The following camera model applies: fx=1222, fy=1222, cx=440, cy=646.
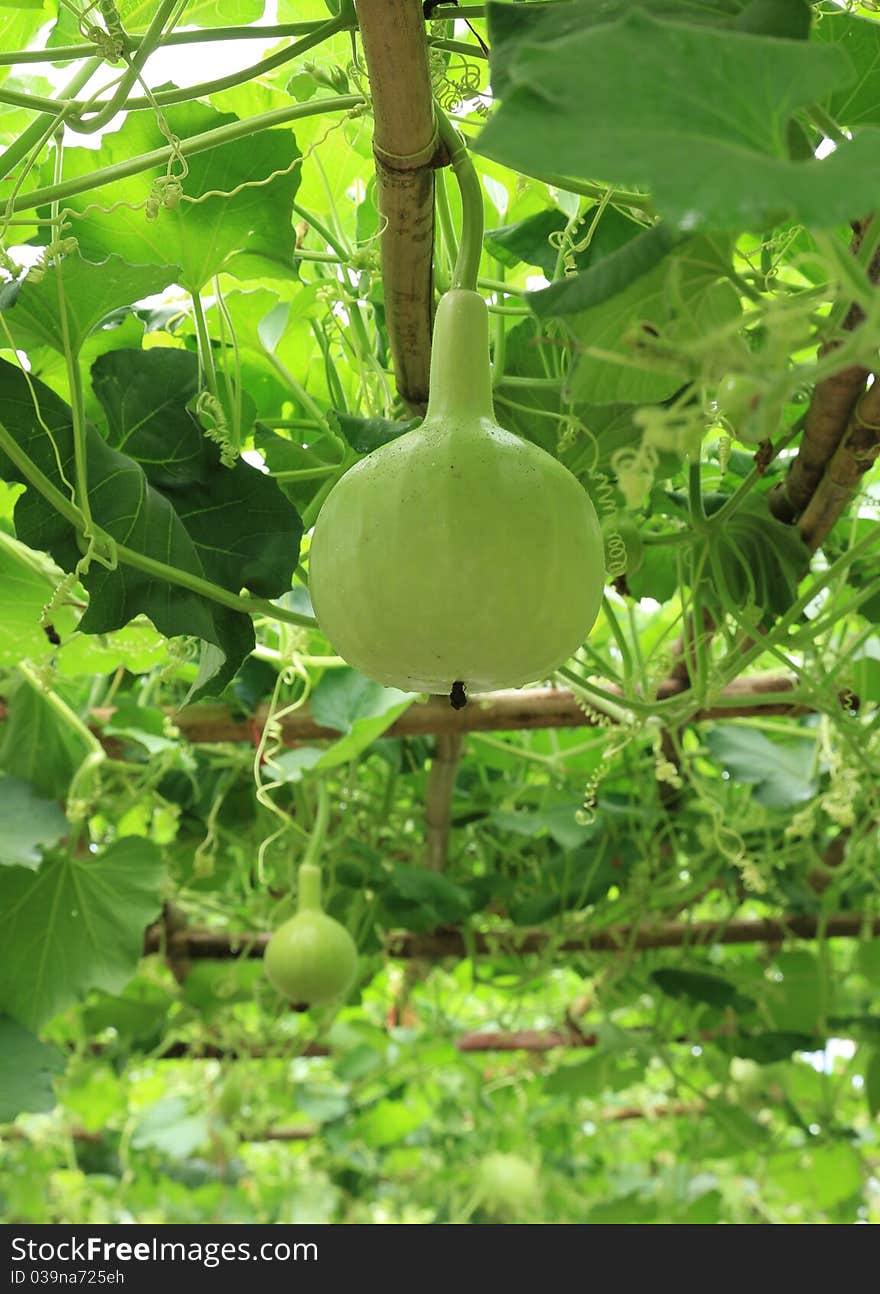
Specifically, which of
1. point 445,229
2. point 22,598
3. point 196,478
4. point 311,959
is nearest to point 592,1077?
point 311,959

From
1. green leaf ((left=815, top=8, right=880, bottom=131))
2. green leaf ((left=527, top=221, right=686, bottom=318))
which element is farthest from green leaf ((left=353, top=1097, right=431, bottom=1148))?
green leaf ((left=527, top=221, right=686, bottom=318))

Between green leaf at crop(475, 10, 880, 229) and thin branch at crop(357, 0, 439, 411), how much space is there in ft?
0.73

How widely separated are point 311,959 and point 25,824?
389 mm

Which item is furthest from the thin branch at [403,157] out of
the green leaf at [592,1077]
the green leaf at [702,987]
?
the green leaf at [592,1077]

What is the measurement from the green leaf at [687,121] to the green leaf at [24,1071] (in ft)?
4.25

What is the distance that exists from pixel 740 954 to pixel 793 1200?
0.79m

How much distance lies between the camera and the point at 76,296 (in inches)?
30.7

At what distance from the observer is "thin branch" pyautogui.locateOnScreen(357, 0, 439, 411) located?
56 cm

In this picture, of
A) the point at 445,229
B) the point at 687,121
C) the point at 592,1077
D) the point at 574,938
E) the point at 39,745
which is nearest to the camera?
the point at 687,121

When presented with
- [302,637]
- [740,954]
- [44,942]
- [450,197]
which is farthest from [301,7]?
[740,954]

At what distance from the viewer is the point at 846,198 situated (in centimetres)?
33

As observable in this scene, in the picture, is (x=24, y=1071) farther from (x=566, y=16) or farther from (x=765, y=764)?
(x=566, y=16)

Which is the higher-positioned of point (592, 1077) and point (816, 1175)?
point (592, 1077)

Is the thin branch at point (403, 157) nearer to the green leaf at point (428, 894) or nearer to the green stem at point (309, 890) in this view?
the green stem at point (309, 890)
